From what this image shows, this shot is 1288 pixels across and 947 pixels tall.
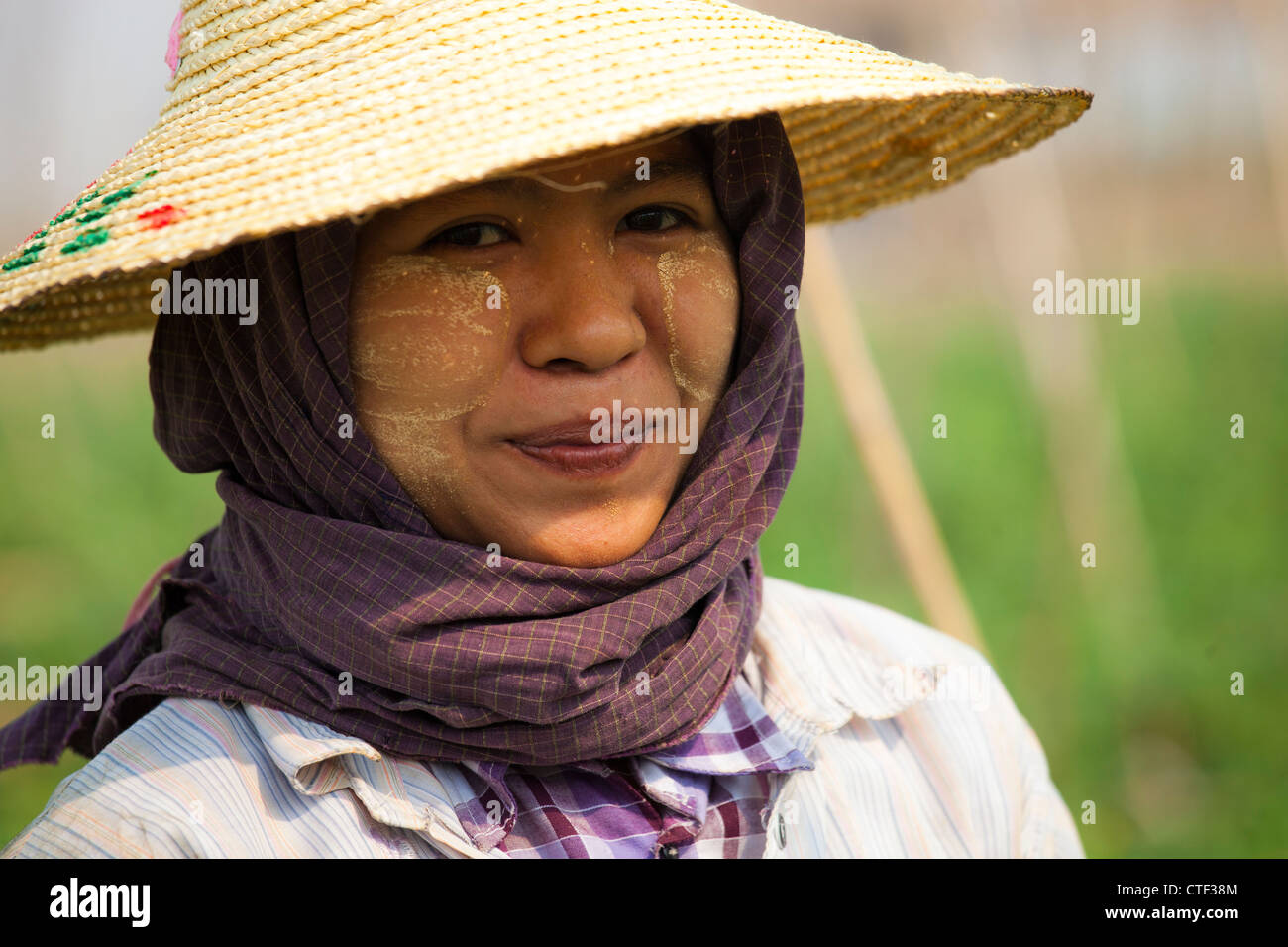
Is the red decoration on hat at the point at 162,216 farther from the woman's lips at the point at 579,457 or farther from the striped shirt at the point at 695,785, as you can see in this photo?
the striped shirt at the point at 695,785

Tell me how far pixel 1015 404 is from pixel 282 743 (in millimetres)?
5420

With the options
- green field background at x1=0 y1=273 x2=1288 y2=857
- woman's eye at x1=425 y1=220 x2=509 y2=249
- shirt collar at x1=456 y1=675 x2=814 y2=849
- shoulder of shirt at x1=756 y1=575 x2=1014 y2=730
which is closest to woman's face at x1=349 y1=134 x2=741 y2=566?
woman's eye at x1=425 y1=220 x2=509 y2=249

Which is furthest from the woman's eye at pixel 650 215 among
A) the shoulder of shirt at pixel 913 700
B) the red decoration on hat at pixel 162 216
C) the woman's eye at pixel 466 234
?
the shoulder of shirt at pixel 913 700

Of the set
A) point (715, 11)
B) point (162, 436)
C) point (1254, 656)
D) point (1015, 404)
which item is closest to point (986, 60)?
point (1015, 404)

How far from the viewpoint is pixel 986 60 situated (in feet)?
15.3

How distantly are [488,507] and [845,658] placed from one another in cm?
64

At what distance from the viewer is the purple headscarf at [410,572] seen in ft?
4.26

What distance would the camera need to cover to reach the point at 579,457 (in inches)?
52.8

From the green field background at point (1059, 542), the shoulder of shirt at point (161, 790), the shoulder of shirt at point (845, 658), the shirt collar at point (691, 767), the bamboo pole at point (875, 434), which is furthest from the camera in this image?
the green field background at point (1059, 542)

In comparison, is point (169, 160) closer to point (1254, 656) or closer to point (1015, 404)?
point (1254, 656)

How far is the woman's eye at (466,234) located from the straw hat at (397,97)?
0.17m

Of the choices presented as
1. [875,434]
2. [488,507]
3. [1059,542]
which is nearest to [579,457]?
[488,507]

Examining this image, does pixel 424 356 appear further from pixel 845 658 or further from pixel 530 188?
pixel 845 658

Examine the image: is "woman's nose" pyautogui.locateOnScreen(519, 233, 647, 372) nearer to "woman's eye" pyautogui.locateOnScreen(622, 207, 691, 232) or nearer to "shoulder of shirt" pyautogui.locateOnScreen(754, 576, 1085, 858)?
"woman's eye" pyautogui.locateOnScreen(622, 207, 691, 232)
